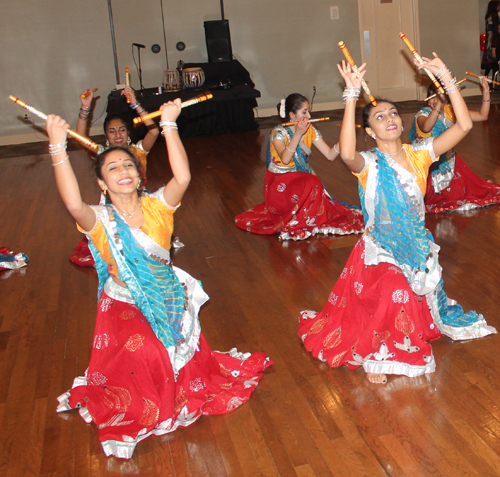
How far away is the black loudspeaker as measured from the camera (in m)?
9.71

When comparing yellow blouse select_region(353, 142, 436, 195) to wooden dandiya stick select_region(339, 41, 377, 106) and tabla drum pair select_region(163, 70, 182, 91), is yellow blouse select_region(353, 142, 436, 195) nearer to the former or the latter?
wooden dandiya stick select_region(339, 41, 377, 106)

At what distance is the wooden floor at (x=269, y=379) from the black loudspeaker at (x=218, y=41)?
5.35 m

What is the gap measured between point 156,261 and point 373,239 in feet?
3.27

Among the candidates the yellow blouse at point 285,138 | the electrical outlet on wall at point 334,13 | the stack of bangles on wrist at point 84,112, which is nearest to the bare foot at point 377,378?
the yellow blouse at point 285,138

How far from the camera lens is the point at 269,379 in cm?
263

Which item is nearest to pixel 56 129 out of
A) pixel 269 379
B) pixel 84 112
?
pixel 269 379

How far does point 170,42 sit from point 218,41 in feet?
3.13

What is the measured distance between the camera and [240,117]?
948cm

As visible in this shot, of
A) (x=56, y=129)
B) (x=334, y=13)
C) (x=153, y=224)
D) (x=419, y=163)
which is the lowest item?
(x=153, y=224)

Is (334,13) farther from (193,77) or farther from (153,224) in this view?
(153,224)

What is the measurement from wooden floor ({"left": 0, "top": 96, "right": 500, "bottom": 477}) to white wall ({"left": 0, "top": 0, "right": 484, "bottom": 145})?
558cm

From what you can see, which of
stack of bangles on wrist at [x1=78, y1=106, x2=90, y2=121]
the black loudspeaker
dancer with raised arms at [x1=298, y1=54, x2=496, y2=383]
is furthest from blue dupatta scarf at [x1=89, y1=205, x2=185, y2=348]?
the black loudspeaker

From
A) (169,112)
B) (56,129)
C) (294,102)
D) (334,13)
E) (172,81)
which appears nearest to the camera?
(56,129)

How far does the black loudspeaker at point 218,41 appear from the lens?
9.71 meters
